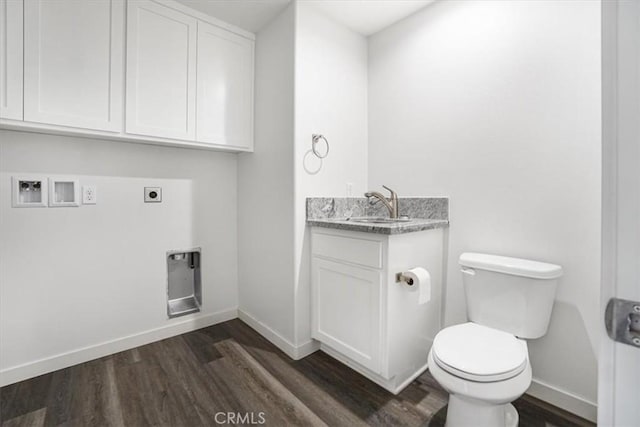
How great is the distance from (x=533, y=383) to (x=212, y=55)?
2840 millimetres

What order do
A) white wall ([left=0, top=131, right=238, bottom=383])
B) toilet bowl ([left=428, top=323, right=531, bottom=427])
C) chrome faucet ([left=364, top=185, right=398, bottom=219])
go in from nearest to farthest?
toilet bowl ([left=428, top=323, right=531, bottom=427]), white wall ([left=0, top=131, right=238, bottom=383]), chrome faucet ([left=364, top=185, right=398, bottom=219])

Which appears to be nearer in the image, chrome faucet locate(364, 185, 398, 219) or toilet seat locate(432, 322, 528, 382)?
A: toilet seat locate(432, 322, 528, 382)

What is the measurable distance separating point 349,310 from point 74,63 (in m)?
2.05

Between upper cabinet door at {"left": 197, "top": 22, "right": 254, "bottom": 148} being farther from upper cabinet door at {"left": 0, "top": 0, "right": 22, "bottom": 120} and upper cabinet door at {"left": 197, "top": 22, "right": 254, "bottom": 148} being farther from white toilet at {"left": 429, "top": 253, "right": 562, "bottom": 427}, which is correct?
white toilet at {"left": 429, "top": 253, "right": 562, "bottom": 427}

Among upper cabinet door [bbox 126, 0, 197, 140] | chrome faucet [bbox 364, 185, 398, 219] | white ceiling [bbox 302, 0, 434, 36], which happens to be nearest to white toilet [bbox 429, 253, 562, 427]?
chrome faucet [bbox 364, 185, 398, 219]

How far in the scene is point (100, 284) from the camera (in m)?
1.96

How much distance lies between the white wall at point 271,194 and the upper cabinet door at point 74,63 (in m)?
0.89

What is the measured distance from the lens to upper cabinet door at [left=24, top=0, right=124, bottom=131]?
1.51 meters

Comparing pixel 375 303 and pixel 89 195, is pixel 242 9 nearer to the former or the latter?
pixel 89 195

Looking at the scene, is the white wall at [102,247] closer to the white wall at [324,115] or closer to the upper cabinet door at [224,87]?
the upper cabinet door at [224,87]

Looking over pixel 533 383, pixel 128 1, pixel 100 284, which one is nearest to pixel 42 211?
pixel 100 284

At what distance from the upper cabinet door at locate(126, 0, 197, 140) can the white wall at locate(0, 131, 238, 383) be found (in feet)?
0.98

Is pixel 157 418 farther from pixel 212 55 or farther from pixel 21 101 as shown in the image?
pixel 212 55

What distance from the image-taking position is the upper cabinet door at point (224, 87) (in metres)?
2.09
